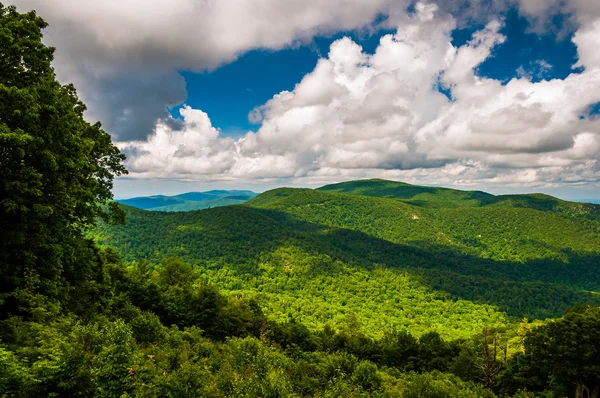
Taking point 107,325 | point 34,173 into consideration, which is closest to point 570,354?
point 107,325

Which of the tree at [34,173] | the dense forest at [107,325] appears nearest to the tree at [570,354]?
the dense forest at [107,325]

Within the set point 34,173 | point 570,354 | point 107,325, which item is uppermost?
point 34,173

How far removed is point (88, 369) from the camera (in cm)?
1356

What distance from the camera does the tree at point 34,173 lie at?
17.3 meters

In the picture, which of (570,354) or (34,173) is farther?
(570,354)

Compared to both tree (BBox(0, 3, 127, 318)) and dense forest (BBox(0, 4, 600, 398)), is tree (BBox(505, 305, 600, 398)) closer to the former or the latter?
dense forest (BBox(0, 4, 600, 398))

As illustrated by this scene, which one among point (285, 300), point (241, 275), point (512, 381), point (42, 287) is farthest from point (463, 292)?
point (42, 287)

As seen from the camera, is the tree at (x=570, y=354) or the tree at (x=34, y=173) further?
the tree at (x=570, y=354)

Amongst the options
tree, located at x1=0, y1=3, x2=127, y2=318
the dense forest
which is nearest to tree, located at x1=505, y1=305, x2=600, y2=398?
the dense forest

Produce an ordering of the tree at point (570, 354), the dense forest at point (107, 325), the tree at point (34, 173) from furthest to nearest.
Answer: the tree at point (570, 354) < the tree at point (34, 173) < the dense forest at point (107, 325)

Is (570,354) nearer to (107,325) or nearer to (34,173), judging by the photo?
(107,325)

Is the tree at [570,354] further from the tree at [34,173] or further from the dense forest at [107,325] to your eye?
the tree at [34,173]

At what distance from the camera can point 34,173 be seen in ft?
57.0

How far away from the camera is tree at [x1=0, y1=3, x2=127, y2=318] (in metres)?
17.3
